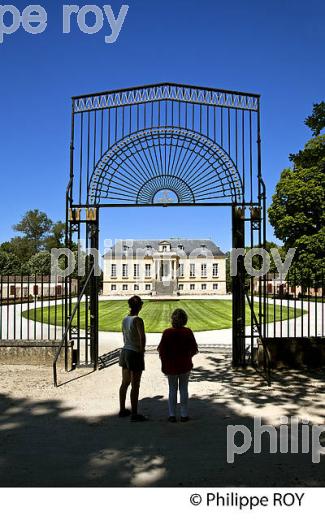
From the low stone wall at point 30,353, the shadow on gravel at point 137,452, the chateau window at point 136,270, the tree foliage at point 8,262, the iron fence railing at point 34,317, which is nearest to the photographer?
the shadow on gravel at point 137,452

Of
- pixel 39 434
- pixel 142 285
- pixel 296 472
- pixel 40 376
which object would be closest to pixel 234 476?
pixel 296 472

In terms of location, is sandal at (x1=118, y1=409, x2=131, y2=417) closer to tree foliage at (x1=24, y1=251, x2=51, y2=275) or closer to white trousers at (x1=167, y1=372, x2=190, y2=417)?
white trousers at (x1=167, y1=372, x2=190, y2=417)

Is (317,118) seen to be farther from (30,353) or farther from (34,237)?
(34,237)

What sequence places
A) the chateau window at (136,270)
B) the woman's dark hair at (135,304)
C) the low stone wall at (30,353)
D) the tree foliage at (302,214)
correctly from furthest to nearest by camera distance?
the chateau window at (136,270)
the tree foliage at (302,214)
the low stone wall at (30,353)
the woman's dark hair at (135,304)

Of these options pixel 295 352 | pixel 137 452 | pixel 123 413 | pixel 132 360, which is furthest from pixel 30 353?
pixel 295 352

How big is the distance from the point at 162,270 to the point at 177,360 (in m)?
57.2

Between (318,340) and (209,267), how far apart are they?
180 ft

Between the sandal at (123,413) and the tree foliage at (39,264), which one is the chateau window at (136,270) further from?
the sandal at (123,413)

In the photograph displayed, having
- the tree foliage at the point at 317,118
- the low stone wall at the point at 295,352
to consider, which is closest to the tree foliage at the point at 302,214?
the low stone wall at the point at 295,352

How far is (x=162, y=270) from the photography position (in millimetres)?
62562

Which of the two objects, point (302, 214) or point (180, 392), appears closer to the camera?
point (180, 392)

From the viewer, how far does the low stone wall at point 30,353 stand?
9039mm

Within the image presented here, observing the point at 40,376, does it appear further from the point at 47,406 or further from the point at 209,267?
the point at 209,267

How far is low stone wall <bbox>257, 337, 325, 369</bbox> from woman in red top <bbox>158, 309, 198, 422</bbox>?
3865mm
